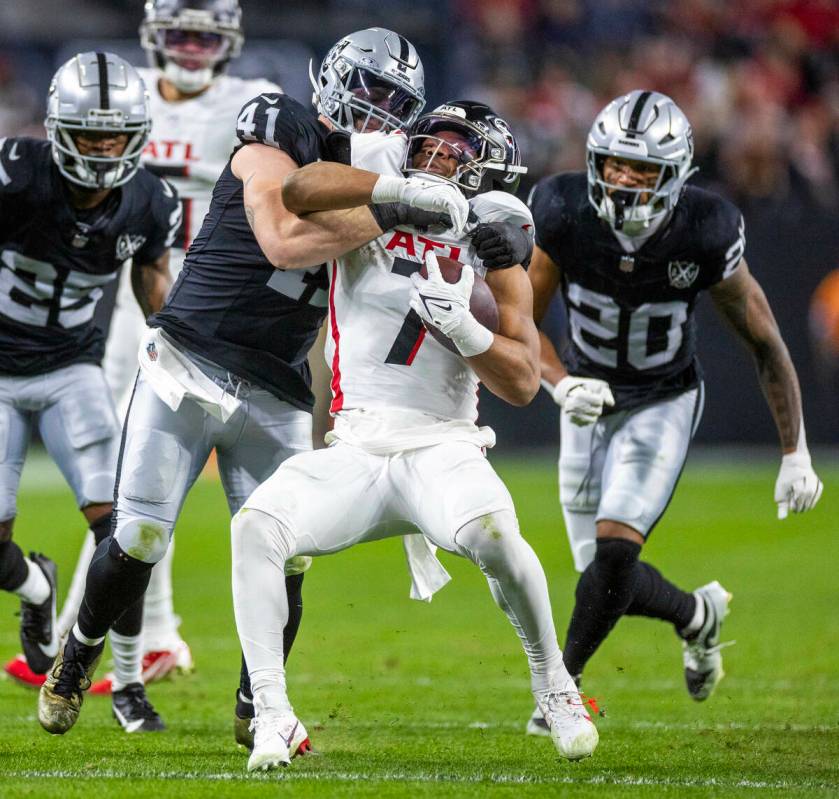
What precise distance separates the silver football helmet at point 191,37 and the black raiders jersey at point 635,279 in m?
1.81

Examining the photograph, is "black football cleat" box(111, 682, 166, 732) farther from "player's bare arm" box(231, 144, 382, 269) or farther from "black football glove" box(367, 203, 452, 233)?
"black football glove" box(367, 203, 452, 233)

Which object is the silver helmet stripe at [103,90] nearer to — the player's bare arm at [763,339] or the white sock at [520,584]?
the white sock at [520,584]

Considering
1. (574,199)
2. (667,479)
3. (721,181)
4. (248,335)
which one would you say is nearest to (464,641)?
(667,479)

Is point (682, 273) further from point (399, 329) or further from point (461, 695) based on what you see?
point (461, 695)

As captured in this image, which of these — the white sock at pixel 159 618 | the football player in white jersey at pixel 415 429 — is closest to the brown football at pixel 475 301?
the football player in white jersey at pixel 415 429

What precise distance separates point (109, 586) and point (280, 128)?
1.39 m

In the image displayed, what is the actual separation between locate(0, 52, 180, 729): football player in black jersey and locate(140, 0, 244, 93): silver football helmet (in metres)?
1.30

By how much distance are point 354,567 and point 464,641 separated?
8.01ft

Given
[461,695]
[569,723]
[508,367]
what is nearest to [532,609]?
[569,723]

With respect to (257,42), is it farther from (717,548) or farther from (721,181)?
(717,548)

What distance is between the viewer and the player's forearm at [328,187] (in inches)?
159

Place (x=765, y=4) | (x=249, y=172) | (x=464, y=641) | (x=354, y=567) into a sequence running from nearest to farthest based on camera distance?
(x=249, y=172)
(x=464, y=641)
(x=354, y=567)
(x=765, y=4)

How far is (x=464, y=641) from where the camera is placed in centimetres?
716

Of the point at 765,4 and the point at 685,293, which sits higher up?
the point at 685,293
